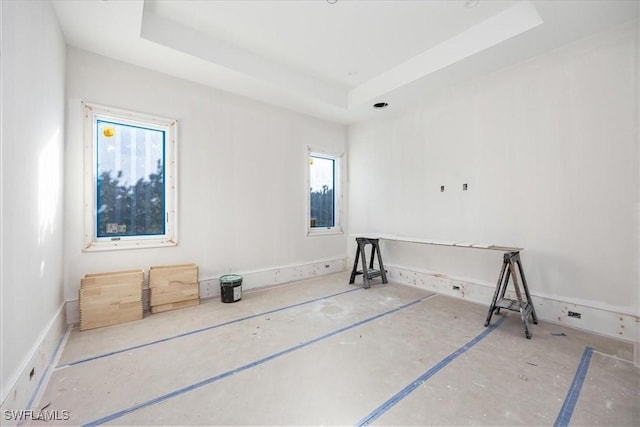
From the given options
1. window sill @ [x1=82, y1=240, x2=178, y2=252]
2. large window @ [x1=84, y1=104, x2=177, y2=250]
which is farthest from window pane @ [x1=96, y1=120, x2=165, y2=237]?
window sill @ [x1=82, y1=240, x2=178, y2=252]

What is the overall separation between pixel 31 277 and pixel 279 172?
11.2ft

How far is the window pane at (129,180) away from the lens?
336cm

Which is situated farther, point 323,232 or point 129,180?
point 323,232

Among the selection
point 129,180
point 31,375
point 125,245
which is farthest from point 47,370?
point 129,180

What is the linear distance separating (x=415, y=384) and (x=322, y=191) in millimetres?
4108

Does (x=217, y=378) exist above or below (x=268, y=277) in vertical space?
below

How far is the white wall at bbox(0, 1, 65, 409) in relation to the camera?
1608 millimetres

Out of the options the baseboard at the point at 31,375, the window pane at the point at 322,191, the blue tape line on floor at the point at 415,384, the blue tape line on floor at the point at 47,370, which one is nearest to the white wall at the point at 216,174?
the window pane at the point at 322,191

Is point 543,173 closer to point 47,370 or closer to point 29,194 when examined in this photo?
point 29,194

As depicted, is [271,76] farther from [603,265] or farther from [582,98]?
[603,265]

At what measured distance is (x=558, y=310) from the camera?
3.15 meters

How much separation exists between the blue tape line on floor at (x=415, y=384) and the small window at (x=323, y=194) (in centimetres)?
324

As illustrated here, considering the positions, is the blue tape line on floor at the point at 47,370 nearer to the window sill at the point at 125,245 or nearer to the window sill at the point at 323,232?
the window sill at the point at 125,245

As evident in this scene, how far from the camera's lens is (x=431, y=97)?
4.40m
